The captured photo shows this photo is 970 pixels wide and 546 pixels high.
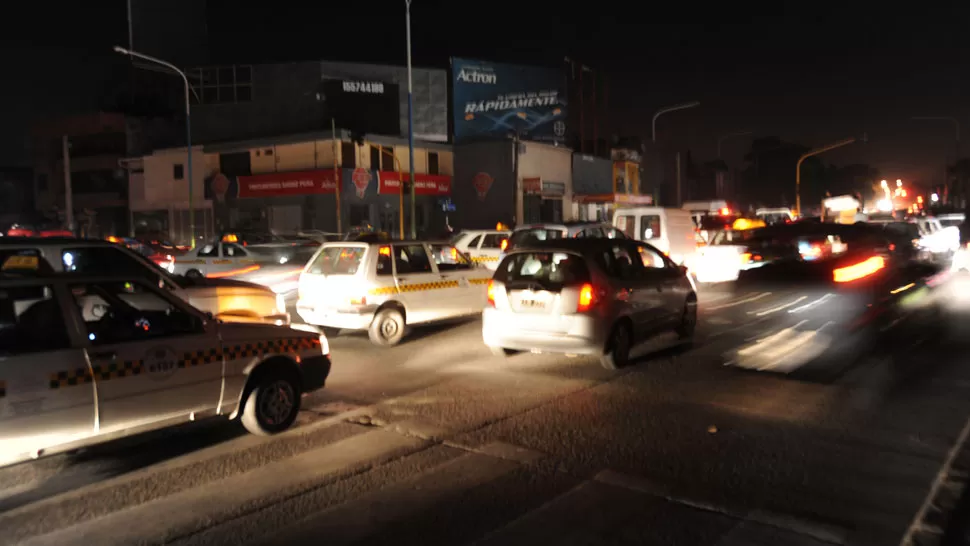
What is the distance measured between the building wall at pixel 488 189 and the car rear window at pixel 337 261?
3220 centimetres

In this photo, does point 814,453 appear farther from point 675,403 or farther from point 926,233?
point 926,233

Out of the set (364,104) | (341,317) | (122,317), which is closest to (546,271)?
(341,317)

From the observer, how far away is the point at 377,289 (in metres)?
11.5

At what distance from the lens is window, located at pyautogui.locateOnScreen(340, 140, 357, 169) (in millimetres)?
38800

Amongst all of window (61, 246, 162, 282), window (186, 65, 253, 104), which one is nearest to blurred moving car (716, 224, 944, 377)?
window (61, 246, 162, 282)

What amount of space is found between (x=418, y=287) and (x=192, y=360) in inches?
240

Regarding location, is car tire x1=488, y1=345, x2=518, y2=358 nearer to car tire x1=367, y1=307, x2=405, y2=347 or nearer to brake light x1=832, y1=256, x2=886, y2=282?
car tire x1=367, y1=307, x2=405, y2=347

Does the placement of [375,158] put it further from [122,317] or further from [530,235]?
[122,317]

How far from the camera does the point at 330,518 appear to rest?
4965mm

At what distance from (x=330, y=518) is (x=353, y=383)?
4.21 metres

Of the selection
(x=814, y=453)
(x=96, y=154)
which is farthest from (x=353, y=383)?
(x=96, y=154)

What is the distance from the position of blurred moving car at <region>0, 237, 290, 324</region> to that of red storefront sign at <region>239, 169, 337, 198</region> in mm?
26030

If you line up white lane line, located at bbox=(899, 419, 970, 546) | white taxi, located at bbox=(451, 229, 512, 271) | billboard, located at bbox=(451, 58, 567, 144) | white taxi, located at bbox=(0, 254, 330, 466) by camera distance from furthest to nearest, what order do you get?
billboard, located at bbox=(451, 58, 567, 144)
white taxi, located at bbox=(451, 229, 512, 271)
white taxi, located at bbox=(0, 254, 330, 466)
white lane line, located at bbox=(899, 419, 970, 546)

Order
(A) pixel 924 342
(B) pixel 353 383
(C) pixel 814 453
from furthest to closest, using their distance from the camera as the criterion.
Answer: (A) pixel 924 342
(B) pixel 353 383
(C) pixel 814 453
